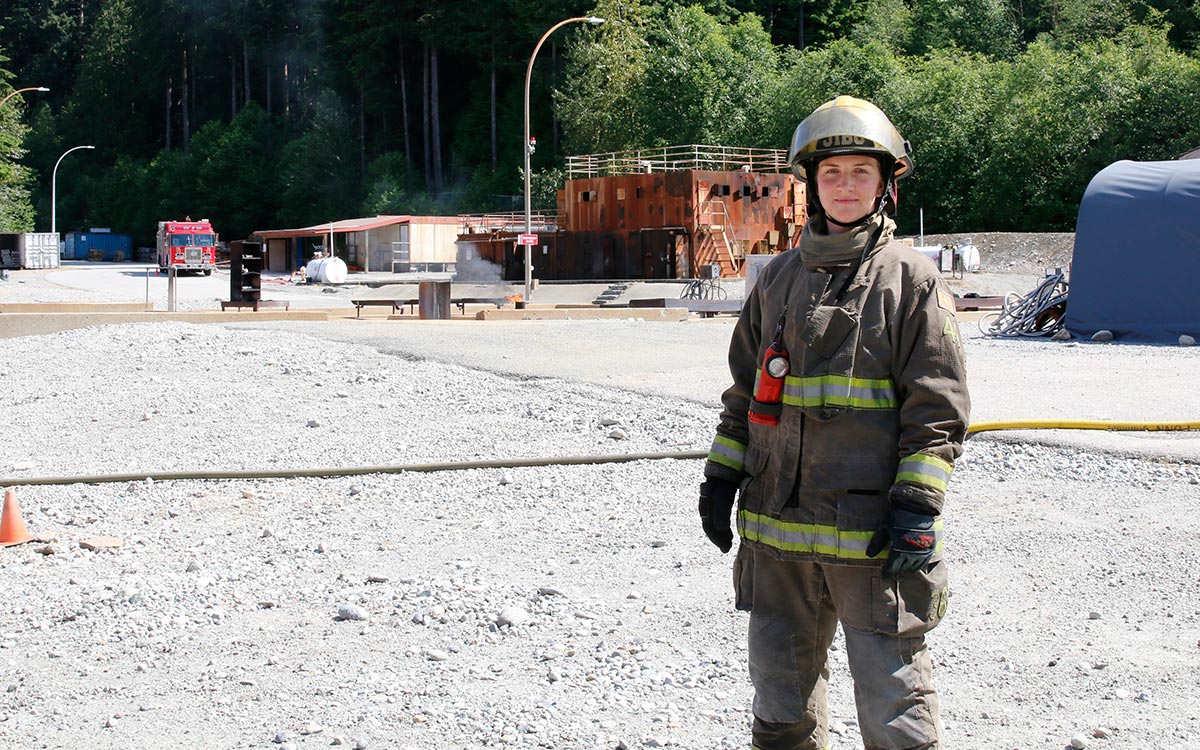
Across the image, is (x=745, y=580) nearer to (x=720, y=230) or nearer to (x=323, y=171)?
(x=720, y=230)

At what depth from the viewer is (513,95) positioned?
88.6m

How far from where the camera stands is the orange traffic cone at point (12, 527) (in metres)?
7.05

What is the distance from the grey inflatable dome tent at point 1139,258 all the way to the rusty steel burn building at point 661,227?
27855mm

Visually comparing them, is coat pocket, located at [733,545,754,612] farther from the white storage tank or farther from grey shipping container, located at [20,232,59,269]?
grey shipping container, located at [20,232,59,269]

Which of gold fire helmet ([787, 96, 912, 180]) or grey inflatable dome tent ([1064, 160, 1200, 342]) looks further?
grey inflatable dome tent ([1064, 160, 1200, 342])

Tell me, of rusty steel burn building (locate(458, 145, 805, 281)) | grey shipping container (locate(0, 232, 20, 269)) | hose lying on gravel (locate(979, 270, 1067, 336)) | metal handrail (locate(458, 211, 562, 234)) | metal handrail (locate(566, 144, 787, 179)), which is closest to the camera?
hose lying on gravel (locate(979, 270, 1067, 336))

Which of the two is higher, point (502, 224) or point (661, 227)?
point (502, 224)

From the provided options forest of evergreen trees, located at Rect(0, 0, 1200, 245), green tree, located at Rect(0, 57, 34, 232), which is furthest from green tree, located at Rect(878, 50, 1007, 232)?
green tree, located at Rect(0, 57, 34, 232)

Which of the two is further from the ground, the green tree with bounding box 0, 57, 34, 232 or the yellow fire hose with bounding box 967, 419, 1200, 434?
the green tree with bounding box 0, 57, 34, 232

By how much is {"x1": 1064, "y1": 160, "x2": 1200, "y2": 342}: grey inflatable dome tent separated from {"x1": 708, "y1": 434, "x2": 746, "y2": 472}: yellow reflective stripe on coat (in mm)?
16768

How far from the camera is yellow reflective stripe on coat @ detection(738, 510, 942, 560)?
3.20 m

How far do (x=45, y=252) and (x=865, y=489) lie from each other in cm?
7474

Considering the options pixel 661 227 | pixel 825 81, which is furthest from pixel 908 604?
pixel 825 81

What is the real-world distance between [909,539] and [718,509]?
58 cm
